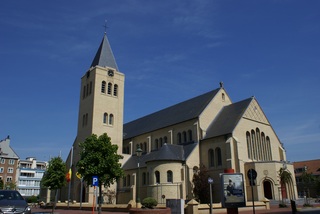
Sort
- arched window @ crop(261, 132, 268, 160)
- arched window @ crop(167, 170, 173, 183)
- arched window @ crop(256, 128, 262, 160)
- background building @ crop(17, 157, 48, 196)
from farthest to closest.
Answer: background building @ crop(17, 157, 48, 196), arched window @ crop(261, 132, 268, 160), arched window @ crop(256, 128, 262, 160), arched window @ crop(167, 170, 173, 183)

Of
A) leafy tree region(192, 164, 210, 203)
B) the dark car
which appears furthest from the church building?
the dark car

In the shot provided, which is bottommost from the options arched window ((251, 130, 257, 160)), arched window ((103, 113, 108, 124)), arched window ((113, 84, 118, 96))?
arched window ((251, 130, 257, 160))

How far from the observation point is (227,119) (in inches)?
1774

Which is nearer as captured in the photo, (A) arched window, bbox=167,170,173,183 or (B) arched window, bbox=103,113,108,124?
(A) arched window, bbox=167,170,173,183

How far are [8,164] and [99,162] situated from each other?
7114 centimetres

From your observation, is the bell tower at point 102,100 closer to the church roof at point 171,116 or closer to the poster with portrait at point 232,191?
the church roof at point 171,116

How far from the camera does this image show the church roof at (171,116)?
48.9m

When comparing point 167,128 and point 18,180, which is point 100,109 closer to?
point 167,128

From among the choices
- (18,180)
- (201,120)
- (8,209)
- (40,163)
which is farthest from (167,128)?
(40,163)

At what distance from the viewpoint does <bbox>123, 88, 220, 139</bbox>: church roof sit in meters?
48.9

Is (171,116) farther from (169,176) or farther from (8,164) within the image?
(8,164)

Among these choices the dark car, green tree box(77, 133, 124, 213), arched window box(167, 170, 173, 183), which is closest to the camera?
the dark car

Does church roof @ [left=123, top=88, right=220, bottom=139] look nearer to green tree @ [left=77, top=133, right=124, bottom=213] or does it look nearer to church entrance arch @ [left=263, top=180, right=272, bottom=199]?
church entrance arch @ [left=263, top=180, right=272, bottom=199]

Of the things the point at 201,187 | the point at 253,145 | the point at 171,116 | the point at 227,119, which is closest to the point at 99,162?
the point at 201,187
